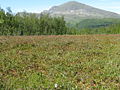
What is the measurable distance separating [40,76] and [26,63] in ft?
14.6

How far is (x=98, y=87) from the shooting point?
37.7ft

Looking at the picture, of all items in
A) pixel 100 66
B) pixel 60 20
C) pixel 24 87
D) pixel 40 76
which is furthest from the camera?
pixel 60 20

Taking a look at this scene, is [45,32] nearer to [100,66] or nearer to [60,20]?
[60,20]

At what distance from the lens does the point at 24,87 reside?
1105 cm

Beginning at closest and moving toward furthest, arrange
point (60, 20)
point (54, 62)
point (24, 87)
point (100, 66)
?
1. point (24, 87)
2. point (100, 66)
3. point (54, 62)
4. point (60, 20)

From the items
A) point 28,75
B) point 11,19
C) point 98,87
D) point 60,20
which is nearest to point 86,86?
point 98,87

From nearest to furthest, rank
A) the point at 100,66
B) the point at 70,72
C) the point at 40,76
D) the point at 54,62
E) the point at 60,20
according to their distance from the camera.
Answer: the point at 40,76 → the point at 70,72 → the point at 100,66 → the point at 54,62 → the point at 60,20

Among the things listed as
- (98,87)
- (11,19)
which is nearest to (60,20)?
(11,19)

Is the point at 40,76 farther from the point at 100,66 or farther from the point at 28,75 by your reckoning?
the point at 100,66

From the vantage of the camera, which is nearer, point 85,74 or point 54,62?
point 85,74

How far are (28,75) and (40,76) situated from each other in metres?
0.65

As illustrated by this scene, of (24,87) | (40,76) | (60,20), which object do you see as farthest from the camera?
(60,20)

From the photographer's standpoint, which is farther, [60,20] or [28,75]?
[60,20]

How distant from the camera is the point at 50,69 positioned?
51.1 feet
